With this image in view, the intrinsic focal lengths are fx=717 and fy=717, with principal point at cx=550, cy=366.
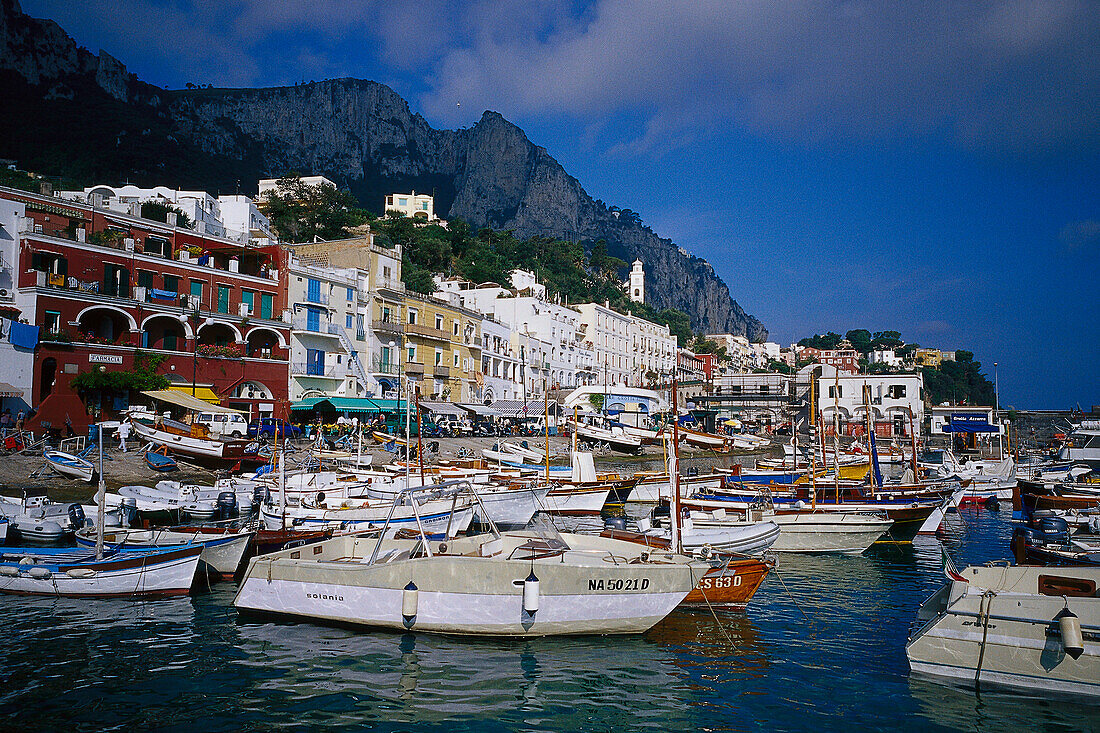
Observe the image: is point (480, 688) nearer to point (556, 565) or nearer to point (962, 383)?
point (556, 565)

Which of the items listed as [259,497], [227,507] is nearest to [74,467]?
[259,497]

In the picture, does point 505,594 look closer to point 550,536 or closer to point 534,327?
point 550,536

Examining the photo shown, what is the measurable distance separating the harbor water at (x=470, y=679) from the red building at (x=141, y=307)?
26624 millimetres

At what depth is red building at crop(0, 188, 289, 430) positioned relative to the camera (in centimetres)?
3828

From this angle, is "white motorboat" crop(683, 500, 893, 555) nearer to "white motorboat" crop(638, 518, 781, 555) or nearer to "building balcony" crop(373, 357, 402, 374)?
"white motorboat" crop(638, 518, 781, 555)

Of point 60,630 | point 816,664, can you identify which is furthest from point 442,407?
point 816,664

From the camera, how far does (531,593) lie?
43.1ft

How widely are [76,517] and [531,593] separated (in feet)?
58.4

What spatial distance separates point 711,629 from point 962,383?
17863cm

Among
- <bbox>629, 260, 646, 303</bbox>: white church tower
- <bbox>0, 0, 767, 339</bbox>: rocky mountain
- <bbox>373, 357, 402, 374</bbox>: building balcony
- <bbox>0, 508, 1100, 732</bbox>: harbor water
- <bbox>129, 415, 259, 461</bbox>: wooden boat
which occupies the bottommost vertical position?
<bbox>0, 508, 1100, 732</bbox>: harbor water

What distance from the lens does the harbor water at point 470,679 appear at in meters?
10.4

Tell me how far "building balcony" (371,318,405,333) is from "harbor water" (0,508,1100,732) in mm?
40870

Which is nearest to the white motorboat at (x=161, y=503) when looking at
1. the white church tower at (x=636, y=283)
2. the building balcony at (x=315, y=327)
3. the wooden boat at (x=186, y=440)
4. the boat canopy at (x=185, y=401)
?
the wooden boat at (x=186, y=440)

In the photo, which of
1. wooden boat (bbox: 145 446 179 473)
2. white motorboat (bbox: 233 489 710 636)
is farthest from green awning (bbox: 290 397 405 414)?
white motorboat (bbox: 233 489 710 636)
